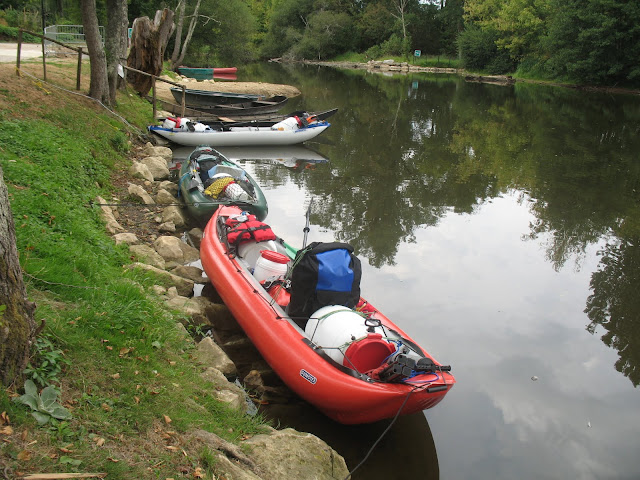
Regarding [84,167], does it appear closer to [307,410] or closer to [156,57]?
[307,410]

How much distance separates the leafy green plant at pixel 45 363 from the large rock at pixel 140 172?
23.1 feet

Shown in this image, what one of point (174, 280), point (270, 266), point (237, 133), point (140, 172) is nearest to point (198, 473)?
point (270, 266)

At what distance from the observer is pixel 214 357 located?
204 inches

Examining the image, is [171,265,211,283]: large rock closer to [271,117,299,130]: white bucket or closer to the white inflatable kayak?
the white inflatable kayak

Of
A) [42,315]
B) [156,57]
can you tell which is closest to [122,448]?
[42,315]

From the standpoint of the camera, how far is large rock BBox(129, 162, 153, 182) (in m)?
10.0

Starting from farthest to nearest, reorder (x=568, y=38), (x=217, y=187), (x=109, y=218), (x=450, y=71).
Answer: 1. (x=450, y=71)
2. (x=568, y=38)
3. (x=217, y=187)
4. (x=109, y=218)

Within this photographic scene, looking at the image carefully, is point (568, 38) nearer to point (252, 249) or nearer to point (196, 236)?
point (196, 236)

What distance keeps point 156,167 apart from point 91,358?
817 cm

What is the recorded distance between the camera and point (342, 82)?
122ft

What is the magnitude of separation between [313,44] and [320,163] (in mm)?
50358

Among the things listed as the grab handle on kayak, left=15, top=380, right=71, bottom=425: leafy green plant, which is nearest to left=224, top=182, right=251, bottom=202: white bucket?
the grab handle on kayak

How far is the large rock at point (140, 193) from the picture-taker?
887 cm

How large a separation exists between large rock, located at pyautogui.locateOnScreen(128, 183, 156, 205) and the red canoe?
3.72 metres
